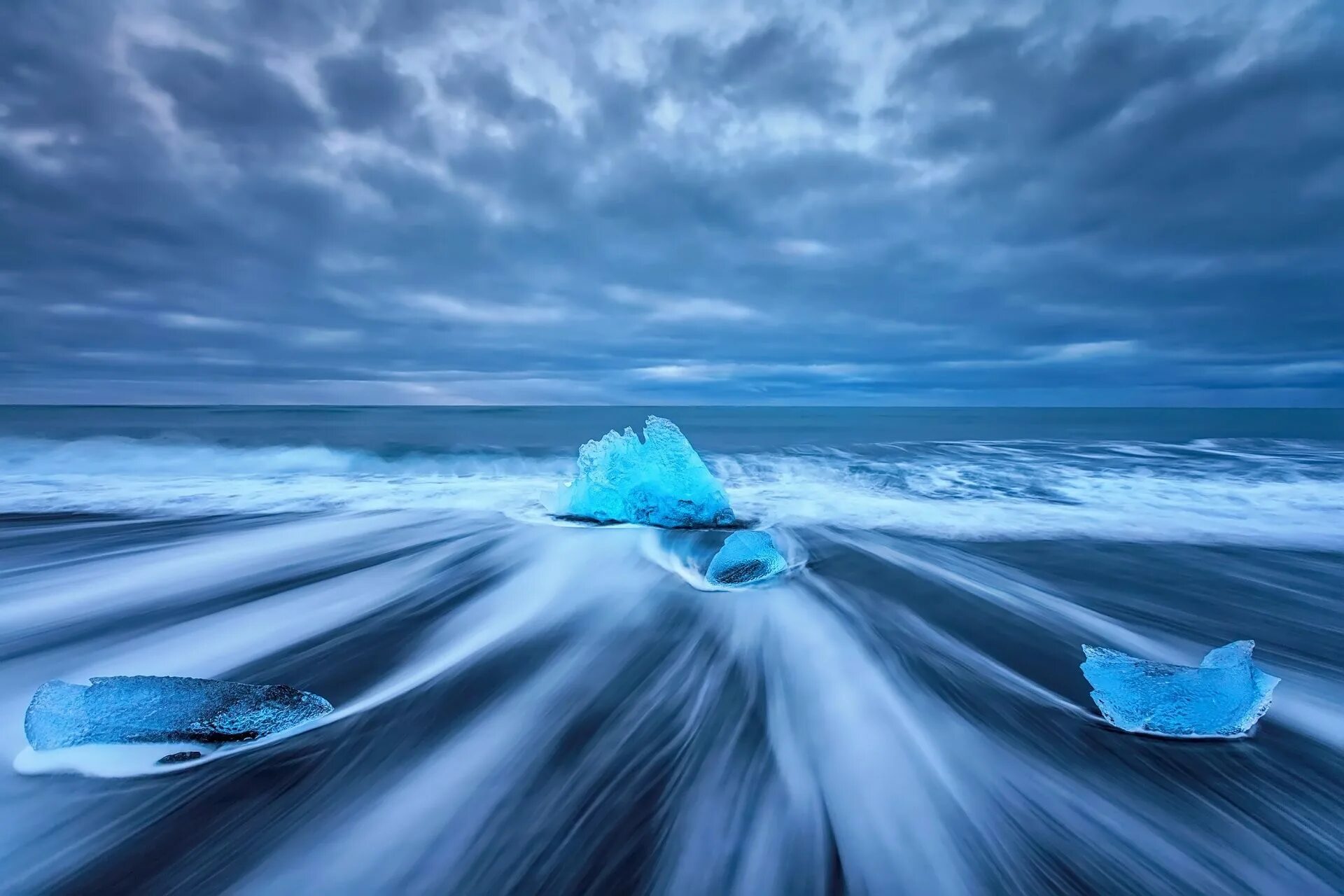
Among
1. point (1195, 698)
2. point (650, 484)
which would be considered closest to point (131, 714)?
point (1195, 698)

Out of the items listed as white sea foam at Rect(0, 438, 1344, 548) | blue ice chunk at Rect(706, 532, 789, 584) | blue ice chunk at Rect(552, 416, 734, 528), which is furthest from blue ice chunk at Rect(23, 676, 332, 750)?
white sea foam at Rect(0, 438, 1344, 548)

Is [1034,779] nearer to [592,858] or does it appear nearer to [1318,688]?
[592,858]

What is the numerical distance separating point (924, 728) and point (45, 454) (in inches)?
791

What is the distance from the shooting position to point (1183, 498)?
9320mm

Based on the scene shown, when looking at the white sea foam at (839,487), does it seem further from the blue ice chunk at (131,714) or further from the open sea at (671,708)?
the blue ice chunk at (131,714)

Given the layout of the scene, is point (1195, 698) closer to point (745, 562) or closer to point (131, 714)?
point (745, 562)

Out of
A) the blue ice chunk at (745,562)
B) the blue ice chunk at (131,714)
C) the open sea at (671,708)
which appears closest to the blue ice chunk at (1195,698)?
the open sea at (671,708)

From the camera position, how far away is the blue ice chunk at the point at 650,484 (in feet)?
21.6

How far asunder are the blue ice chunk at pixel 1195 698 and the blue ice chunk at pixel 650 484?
4483 mm

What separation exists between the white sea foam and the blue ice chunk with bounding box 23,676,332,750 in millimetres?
5063

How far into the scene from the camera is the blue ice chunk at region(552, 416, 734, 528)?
6.57 m

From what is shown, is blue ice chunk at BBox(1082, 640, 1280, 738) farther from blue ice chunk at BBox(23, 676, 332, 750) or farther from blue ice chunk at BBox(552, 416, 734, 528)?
blue ice chunk at BBox(552, 416, 734, 528)

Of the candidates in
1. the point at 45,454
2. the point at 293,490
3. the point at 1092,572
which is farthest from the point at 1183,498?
the point at 45,454

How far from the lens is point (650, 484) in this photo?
667 cm
